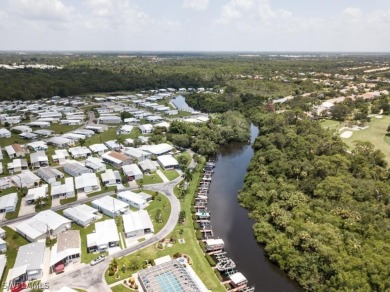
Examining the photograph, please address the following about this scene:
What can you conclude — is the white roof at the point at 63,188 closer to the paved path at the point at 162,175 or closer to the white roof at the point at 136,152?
the paved path at the point at 162,175

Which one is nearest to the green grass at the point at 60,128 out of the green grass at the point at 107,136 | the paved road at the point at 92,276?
the green grass at the point at 107,136

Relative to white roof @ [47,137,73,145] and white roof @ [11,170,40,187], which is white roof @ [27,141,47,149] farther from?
white roof @ [11,170,40,187]

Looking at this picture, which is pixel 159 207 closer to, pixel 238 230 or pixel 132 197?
pixel 132 197

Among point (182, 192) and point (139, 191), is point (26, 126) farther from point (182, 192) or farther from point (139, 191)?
point (182, 192)

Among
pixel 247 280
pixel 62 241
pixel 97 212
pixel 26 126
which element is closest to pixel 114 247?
pixel 62 241

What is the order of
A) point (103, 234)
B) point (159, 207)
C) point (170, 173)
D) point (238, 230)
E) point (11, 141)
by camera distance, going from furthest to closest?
1. point (11, 141)
2. point (170, 173)
3. point (159, 207)
4. point (238, 230)
5. point (103, 234)

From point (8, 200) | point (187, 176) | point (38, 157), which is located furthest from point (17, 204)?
point (187, 176)
